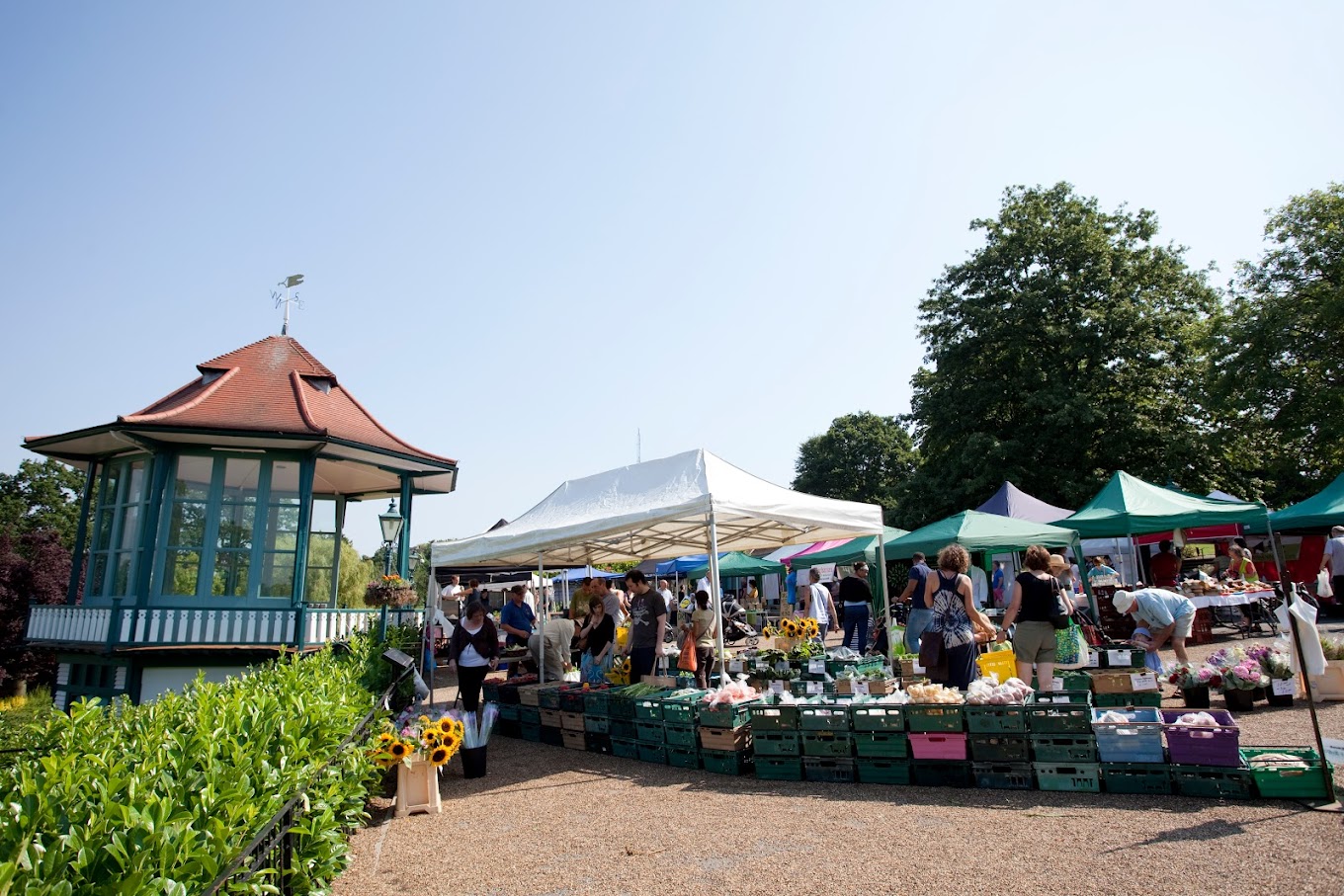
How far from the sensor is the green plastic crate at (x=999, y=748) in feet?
18.4

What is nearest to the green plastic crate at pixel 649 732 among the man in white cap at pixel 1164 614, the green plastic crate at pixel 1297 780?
the green plastic crate at pixel 1297 780

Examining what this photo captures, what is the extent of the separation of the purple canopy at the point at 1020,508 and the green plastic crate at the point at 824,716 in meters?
12.1

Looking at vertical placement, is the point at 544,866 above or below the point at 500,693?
below

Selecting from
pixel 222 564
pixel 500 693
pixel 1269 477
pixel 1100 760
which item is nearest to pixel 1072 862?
pixel 1100 760

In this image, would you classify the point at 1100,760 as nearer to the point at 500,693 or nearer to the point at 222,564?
the point at 500,693

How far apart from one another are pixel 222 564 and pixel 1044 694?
1001 centimetres

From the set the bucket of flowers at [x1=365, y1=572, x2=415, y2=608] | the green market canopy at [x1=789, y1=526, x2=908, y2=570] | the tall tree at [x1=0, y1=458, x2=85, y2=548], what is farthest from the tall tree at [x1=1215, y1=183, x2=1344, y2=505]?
the tall tree at [x1=0, y1=458, x2=85, y2=548]

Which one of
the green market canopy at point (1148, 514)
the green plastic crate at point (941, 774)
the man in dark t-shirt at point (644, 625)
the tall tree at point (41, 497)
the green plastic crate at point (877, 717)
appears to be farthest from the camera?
the tall tree at point (41, 497)

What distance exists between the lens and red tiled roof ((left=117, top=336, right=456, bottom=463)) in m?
10.5

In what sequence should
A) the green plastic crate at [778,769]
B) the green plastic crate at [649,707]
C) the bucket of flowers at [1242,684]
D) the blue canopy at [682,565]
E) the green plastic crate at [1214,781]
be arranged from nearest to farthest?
the green plastic crate at [1214,781], the green plastic crate at [778,769], the green plastic crate at [649,707], the bucket of flowers at [1242,684], the blue canopy at [682,565]

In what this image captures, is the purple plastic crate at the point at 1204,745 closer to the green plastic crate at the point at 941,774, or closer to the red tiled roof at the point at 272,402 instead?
the green plastic crate at the point at 941,774

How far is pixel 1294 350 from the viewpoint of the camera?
919 inches

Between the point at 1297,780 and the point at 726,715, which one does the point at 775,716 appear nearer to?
the point at 726,715

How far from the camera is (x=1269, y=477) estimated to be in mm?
27078
